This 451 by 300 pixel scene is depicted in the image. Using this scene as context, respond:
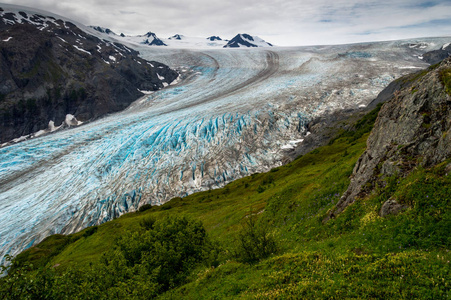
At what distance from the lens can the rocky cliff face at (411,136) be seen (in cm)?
1139

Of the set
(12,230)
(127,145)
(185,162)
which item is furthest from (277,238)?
(127,145)

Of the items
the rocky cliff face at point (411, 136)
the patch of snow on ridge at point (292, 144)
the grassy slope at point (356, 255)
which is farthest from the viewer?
the patch of snow on ridge at point (292, 144)

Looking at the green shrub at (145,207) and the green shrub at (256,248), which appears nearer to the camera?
the green shrub at (256,248)

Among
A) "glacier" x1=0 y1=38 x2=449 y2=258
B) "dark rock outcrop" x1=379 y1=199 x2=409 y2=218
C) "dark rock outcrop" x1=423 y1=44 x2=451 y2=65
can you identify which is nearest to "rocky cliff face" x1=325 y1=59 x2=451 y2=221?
"dark rock outcrop" x1=379 y1=199 x2=409 y2=218

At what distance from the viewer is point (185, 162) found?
167 ft

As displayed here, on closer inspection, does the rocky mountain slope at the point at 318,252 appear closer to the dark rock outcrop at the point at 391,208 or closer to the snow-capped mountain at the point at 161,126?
the dark rock outcrop at the point at 391,208

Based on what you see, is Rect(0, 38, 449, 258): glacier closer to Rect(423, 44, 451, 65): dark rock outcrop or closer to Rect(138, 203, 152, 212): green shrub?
Rect(138, 203, 152, 212): green shrub

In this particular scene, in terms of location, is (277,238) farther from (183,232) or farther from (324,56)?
(324,56)

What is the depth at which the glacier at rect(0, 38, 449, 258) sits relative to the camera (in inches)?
1695

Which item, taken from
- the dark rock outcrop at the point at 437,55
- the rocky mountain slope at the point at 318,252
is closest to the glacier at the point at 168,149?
the dark rock outcrop at the point at 437,55

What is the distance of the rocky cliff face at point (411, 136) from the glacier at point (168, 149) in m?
34.2

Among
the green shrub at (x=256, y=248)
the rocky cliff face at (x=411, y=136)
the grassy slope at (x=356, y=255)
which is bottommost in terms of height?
the green shrub at (x=256, y=248)

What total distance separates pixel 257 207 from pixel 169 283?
45.9 ft

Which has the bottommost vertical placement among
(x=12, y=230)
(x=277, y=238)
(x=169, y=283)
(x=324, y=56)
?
(x=12, y=230)
